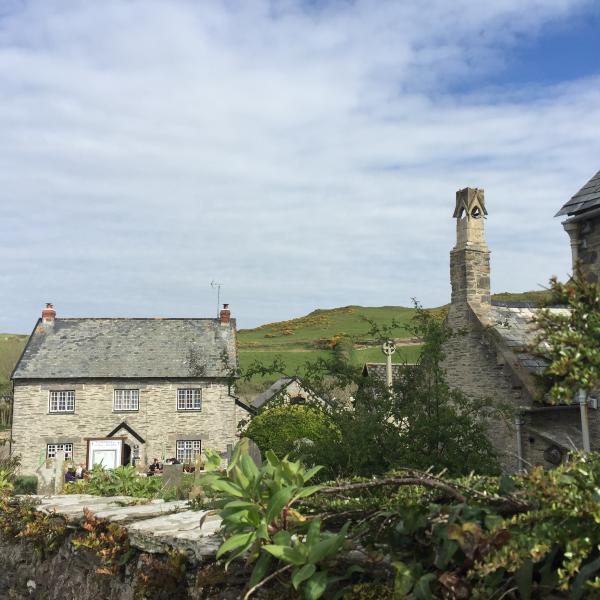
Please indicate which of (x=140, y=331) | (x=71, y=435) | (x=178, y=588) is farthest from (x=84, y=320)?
(x=178, y=588)

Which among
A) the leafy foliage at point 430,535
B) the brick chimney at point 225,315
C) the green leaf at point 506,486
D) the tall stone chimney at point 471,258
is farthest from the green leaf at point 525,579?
the brick chimney at point 225,315

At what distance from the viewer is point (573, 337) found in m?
3.01

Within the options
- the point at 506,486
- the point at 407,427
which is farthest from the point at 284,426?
the point at 506,486

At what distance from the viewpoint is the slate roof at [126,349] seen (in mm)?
34688

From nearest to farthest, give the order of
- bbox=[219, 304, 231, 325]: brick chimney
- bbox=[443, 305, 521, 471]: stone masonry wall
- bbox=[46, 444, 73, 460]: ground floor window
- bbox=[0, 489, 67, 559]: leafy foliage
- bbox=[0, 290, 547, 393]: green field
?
bbox=[0, 489, 67, 559]: leafy foliage → bbox=[443, 305, 521, 471]: stone masonry wall → bbox=[46, 444, 73, 460]: ground floor window → bbox=[219, 304, 231, 325]: brick chimney → bbox=[0, 290, 547, 393]: green field

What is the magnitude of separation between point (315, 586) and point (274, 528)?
45 centimetres

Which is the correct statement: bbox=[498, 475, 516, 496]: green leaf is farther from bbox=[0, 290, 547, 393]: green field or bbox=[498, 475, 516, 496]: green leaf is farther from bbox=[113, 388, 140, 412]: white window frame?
bbox=[0, 290, 547, 393]: green field

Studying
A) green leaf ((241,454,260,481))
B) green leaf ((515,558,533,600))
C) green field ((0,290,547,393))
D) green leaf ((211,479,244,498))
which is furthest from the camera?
green field ((0,290,547,393))

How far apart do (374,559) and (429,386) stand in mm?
6078

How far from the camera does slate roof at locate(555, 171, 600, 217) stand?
9.91 m

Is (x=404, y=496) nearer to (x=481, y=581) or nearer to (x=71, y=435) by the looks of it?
(x=481, y=581)

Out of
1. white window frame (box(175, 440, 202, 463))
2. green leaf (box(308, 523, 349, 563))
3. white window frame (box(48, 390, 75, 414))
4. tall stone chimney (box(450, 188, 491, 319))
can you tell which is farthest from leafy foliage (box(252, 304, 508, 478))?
white window frame (box(48, 390, 75, 414))

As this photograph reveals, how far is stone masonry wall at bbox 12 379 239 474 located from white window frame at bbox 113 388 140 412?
173 millimetres

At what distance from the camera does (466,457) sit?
827 cm
